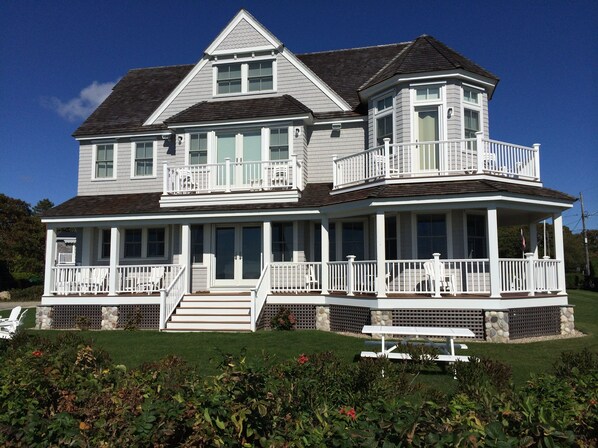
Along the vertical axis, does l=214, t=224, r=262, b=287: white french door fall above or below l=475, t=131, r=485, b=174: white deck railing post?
below

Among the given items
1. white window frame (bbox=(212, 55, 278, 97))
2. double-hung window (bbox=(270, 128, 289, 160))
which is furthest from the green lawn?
white window frame (bbox=(212, 55, 278, 97))

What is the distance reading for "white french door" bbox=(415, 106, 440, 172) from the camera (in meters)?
15.7

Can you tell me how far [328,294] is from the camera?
15.7m

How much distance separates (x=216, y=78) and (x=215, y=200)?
18.4 ft

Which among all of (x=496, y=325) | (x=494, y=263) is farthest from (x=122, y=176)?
(x=496, y=325)

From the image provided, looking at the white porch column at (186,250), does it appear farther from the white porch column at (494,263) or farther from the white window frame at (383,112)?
the white porch column at (494,263)

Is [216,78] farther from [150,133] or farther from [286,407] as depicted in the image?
[286,407]

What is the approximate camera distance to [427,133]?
1614 cm

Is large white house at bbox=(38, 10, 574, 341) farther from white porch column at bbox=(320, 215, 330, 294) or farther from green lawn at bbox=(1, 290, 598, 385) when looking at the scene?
green lawn at bbox=(1, 290, 598, 385)

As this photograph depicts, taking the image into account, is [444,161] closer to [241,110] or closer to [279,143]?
[279,143]

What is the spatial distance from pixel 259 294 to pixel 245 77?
9136 millimetres

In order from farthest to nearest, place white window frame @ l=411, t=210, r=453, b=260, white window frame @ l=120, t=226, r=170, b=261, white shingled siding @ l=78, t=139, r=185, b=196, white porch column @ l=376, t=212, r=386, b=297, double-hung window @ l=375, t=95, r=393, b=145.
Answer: white shingled siding @ l=78, t=139, r=185, b=196
white window frame @ l=120, t=226, r=170, b=261
double-hung window @ l=375, t=95, r=393, b=145
white window frame @ l=411, t=210, r=453, b=260
white porch column @ l=376, t=212, r=386, b=297

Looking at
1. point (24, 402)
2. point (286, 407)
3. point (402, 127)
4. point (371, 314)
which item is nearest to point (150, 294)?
point (371, 314)

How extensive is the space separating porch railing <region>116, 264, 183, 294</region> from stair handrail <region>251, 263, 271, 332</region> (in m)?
3.15
